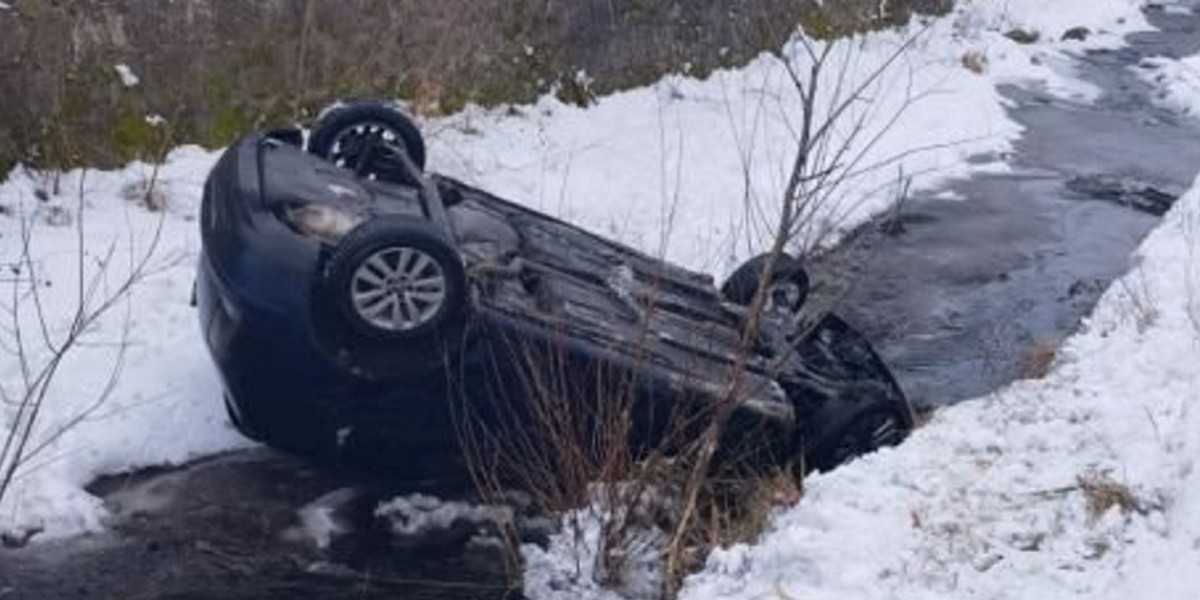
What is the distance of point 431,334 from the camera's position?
247 inches

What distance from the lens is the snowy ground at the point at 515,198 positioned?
7.20 meters

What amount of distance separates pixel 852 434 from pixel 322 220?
2251 millimetres

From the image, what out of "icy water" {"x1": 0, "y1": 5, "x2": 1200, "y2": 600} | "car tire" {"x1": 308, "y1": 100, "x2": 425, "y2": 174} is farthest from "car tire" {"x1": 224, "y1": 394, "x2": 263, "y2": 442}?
"car tire" {"x1": 308, "y1": 100, "x2": 425, "y2": 174}

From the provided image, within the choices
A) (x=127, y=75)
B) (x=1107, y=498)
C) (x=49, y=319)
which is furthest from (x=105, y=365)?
(x=1107, y=498)

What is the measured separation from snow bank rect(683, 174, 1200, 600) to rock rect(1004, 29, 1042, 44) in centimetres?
1373

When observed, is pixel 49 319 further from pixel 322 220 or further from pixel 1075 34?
pixel 1075 34

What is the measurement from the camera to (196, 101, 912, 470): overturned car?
6.19m

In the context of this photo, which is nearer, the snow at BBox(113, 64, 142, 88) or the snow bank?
the snow bank

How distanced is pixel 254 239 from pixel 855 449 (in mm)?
2530

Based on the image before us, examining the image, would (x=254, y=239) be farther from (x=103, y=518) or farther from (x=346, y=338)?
(x=103, y=518)

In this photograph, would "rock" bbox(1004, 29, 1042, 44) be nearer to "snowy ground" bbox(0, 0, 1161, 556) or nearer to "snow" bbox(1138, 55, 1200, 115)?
"snowy ground" bbox(0, 0, 1161, 556)

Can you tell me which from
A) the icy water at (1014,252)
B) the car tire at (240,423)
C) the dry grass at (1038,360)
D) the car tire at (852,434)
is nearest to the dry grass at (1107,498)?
the car tire at (852,434)

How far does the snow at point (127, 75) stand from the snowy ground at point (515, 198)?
49 cm

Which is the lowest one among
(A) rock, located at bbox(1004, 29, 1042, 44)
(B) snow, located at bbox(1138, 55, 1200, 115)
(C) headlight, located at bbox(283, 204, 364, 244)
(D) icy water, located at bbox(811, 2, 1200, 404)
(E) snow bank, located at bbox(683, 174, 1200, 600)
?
(D) icy water, located at bbox(811, 2, 1200, 404)
